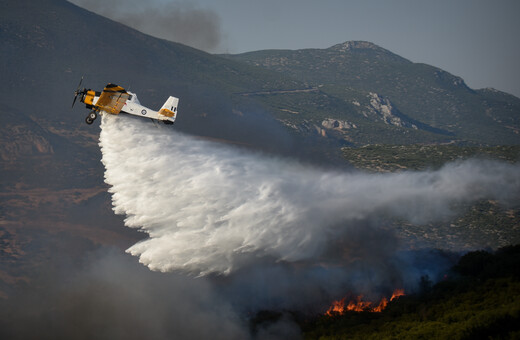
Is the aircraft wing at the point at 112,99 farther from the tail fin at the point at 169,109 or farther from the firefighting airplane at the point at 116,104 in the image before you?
the tail fin at the point at 169,109

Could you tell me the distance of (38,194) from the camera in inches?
4023

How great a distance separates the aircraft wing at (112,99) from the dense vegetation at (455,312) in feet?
Result: 107

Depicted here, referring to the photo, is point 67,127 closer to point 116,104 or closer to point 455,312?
point 116,104

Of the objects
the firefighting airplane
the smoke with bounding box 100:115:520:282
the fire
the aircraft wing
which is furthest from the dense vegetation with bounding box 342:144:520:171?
the aircraft wing

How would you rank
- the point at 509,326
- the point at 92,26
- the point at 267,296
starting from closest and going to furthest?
the point at 509,326 → the point at 267,296 → the point at 92,26

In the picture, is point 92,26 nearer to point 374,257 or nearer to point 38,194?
point 38,194

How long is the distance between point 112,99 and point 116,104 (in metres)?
0.71

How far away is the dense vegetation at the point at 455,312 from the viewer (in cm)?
4159

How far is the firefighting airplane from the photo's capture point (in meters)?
44.4

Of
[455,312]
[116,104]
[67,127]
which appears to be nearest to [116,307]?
[116,104]

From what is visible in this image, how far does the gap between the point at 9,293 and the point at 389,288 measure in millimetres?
57155

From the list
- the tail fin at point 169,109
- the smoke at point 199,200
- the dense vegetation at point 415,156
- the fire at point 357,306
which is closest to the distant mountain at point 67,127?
the dense vegetation at point 415,156

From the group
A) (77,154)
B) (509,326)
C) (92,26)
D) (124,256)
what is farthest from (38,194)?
(92,26)

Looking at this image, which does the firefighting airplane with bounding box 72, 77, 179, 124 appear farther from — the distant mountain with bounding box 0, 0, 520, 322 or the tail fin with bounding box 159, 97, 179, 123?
the distant mountain with bounding box 0, 0, 520, 322
